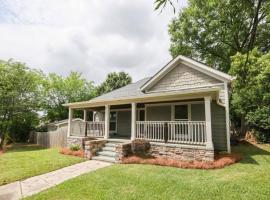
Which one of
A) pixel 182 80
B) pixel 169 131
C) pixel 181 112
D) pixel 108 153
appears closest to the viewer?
pixel 108 153

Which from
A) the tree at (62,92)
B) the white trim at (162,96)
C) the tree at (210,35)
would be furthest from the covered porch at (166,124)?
the tree at (62,92)

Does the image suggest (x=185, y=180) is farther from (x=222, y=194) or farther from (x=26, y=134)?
(x=26, y=134)

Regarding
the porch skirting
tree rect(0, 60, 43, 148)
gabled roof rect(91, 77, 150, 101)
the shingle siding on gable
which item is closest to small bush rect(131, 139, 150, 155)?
the porch skirting

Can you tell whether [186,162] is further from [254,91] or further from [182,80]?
[254,91]

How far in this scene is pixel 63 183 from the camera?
21.7 ft

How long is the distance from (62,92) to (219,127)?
23.7 meters

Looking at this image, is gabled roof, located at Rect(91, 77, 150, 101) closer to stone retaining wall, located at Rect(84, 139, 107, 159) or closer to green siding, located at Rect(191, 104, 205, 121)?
green siding, located at Rect(191, 104, 205, 121)

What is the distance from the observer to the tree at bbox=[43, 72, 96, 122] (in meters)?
26.8

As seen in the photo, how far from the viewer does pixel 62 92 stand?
28.8 m

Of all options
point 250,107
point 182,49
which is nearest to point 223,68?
Result: point 182,49

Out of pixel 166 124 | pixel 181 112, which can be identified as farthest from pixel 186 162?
pixel 181 112

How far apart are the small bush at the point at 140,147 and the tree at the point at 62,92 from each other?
18862 mm

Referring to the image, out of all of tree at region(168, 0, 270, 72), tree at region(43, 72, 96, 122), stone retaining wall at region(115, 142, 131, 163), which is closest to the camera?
stone retaining wall at region(115, 142, 131, 163)

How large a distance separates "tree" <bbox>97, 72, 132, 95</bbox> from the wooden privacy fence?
1656 centimetres
